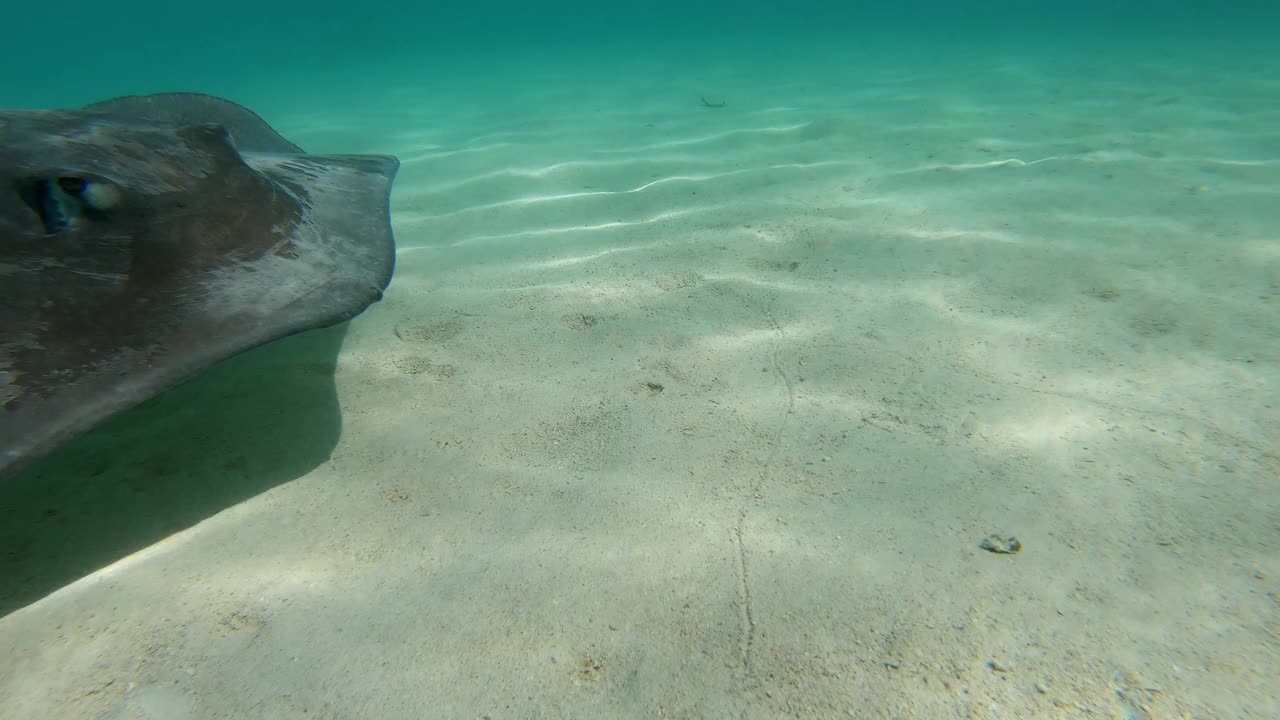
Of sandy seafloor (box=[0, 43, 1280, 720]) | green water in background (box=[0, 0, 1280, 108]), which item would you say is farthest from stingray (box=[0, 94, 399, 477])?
green water in background (box=[0, 0, 1280, 108])

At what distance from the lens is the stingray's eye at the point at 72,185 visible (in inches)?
77.3

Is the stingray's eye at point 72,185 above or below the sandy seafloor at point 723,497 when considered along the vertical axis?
above

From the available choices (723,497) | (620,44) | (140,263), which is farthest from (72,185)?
(620,44)

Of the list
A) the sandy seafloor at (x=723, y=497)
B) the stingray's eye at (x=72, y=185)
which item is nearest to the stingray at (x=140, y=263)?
the stingray's eye at (x=72, y=185)

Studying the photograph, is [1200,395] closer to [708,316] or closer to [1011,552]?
[1011,552]

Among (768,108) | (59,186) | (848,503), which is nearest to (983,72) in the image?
(768,108)

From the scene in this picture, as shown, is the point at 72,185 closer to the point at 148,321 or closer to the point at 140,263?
the point at 140,263

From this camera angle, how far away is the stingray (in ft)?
4.88

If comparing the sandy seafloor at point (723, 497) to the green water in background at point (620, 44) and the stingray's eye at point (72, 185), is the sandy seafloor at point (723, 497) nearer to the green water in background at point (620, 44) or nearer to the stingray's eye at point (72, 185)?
the stingray's eye at point (72, 185)

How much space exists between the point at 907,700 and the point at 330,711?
1.41m

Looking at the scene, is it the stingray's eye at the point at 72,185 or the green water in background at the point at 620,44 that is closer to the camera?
the stingray's eye at the point at 72,185

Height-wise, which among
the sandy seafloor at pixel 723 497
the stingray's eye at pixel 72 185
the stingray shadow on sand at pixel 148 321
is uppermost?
the stingray's eye at pixel 72 185

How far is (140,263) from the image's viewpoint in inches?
71.9

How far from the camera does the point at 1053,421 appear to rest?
228cm
